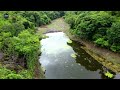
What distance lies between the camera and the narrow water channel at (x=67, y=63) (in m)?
17.8

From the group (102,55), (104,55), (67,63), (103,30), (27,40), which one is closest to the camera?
(27,40)

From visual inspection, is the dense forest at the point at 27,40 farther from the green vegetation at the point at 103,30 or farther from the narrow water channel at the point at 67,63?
the narrow water channel at the point at 67,63

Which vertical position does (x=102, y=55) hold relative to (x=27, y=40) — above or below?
below

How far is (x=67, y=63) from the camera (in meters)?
20.2

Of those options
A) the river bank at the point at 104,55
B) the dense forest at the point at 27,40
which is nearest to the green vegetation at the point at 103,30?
the dense forest at the point at 27,40

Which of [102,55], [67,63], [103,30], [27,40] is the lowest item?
[67,63]

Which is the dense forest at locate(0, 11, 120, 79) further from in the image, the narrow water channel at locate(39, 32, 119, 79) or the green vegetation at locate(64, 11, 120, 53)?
the narrow water channel at locate(39, 32, 119, 79)

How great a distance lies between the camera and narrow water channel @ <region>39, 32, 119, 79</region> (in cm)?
1778

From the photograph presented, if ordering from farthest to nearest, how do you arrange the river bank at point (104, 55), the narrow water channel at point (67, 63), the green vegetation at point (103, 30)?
the green vegetation at point (103, 30) → the river bank at point (104, 55) → the narrow water channel at point (67, 63)

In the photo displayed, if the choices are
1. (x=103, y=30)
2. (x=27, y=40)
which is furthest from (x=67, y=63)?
(x=103, y=30)

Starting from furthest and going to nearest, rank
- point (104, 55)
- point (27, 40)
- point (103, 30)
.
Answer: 1. point (103, 30)
2. point (104, 55)
3. point (27, 40)

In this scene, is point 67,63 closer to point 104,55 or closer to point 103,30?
point 104,55

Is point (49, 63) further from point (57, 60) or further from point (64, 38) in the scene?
point (64, 38)

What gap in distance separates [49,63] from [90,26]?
6.84 m
